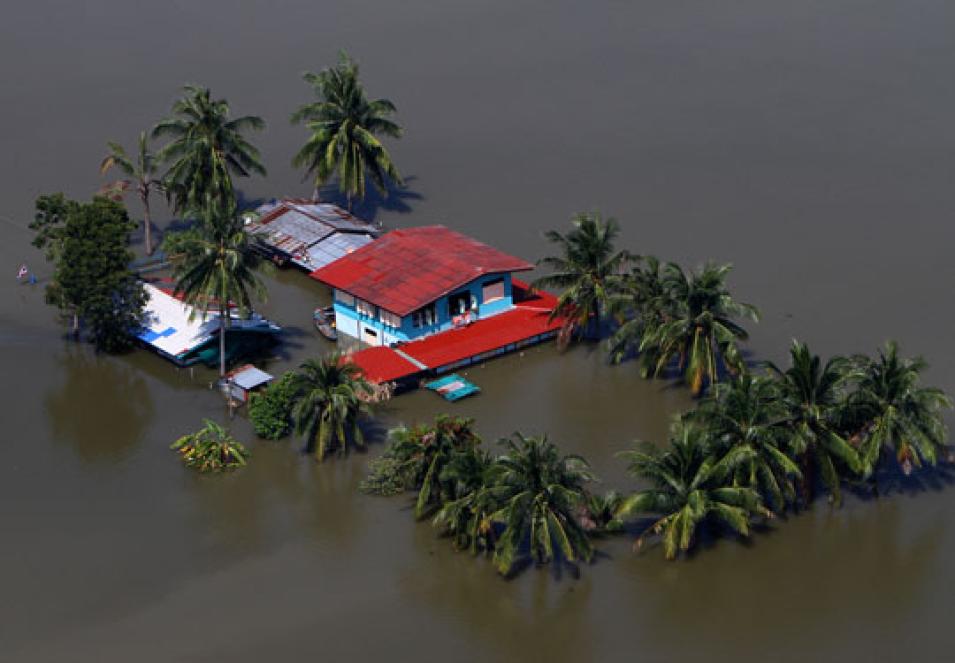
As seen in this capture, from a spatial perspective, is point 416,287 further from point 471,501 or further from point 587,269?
point 471,501

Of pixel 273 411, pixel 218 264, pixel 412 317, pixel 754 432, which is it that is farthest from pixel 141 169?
pixel 754 432

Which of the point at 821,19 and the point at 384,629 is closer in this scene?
the point at 384,629

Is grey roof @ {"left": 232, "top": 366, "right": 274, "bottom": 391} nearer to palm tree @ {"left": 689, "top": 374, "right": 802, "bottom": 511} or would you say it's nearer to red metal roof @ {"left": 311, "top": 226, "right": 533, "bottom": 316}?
red metal roof @ {"left": 311, "top": 226, "right": 533, "bottom": 316}

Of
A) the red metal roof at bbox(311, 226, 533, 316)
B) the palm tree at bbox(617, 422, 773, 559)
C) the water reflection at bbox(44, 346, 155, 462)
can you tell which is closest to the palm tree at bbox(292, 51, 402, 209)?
the red metal roof at bbox(311, 226, 533, 316)

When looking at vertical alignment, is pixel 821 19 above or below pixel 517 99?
above

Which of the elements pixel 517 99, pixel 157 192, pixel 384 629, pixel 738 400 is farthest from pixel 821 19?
pixel 384 629

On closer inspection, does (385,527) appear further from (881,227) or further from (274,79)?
(274,79)
